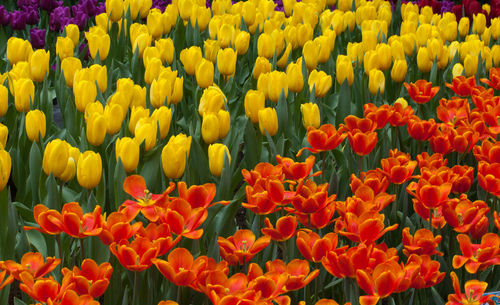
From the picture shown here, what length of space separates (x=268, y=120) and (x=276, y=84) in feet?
1.21

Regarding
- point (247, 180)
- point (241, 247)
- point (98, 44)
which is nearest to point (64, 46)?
point (98, 44)

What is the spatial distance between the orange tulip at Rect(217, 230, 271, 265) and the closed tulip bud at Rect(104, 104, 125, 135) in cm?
78

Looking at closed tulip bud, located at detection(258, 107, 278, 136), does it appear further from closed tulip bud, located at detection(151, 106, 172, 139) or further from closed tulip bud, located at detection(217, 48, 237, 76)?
closed tulip bud, located at detection(217, 48, 237, 76)

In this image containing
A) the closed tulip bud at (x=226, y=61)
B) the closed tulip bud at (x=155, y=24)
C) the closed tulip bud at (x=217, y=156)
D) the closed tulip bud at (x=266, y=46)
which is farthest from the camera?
the closed tulip bud at (x=155, y=24)

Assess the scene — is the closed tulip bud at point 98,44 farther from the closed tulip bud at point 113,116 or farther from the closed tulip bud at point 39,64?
the closed tulip bud at point 113,116

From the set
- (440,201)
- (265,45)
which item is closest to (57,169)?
(440,201)

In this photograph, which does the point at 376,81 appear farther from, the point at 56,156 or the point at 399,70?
the point at 56,156

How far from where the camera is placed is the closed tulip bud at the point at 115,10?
383 cm

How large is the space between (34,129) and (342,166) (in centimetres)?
114

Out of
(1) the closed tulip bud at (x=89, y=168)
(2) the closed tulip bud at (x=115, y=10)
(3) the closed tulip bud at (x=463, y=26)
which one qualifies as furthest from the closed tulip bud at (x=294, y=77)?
(3) the closed tulip bud at (x=463, y=26)

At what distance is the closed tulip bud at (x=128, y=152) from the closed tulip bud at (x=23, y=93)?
2.34 feet

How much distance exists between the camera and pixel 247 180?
1.86 meters

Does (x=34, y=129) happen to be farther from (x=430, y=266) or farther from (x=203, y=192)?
(x=430, y=266)

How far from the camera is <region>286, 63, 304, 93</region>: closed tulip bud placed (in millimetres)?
2796
